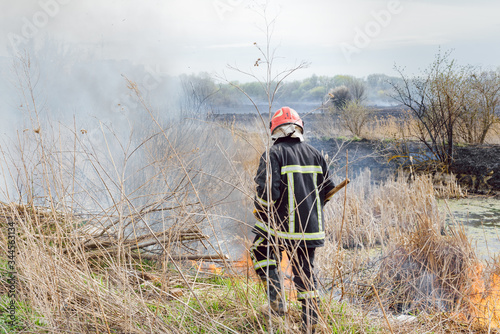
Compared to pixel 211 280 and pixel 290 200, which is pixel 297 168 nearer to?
pixel 290 200

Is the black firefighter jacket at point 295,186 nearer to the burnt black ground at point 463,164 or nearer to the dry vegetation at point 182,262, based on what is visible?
the dry vegetation at point 182,262

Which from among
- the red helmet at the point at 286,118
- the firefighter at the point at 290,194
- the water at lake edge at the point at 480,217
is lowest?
the water at lake edge at the point at 480,217

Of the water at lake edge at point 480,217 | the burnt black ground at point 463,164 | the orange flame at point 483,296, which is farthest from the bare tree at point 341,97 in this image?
the orange flame at point 483,296

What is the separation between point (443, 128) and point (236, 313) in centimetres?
1114

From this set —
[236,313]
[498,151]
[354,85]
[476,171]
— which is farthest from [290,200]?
[354,85]

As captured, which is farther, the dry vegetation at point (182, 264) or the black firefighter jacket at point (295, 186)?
the black firefighter jacket at point (295, 186)

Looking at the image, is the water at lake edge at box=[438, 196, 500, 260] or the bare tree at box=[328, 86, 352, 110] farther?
the bare tree at box=[328, 86, 352, 110]

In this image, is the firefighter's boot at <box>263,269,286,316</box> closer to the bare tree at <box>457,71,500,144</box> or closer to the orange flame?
the orange flame

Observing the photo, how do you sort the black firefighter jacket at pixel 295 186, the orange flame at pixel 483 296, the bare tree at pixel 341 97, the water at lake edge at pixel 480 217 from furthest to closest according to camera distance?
the bare tree at pixel 341 97, the water at lake edge at pixel 480 217, the orange flame at pixel 483 296, the black firefighter jacket at pixel 295 186

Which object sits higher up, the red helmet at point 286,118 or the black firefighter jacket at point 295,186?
the red helmet at point 286,118

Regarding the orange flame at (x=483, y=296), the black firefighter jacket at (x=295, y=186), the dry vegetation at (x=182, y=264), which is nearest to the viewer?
the dry vegetation at (x=182, y=264)

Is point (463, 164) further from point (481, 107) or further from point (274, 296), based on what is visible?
point (274, 296)

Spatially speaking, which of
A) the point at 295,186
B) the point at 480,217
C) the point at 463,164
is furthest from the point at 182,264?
the point at 463,164

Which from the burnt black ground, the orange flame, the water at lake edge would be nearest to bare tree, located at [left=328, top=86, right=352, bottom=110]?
the burnt black ground
